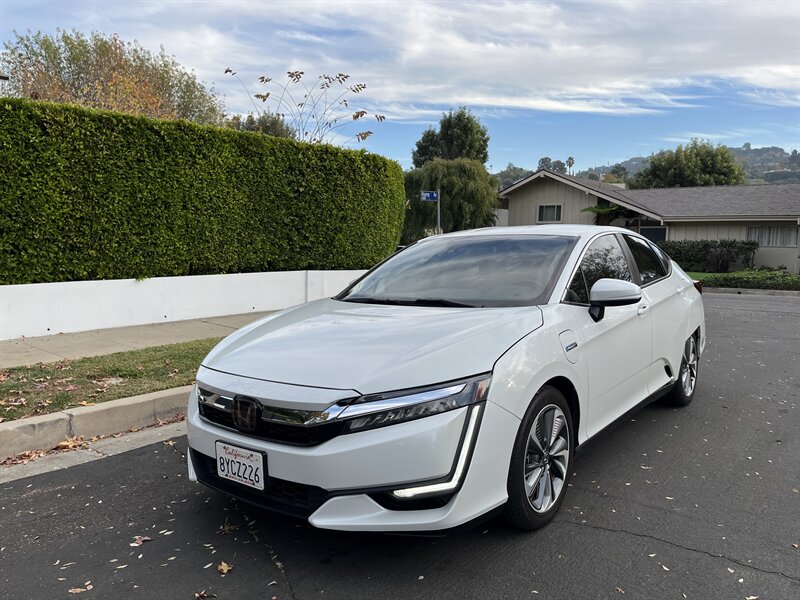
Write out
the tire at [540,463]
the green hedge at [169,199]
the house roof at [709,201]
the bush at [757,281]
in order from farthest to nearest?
the house roof at [709,201]
the bush at [757,281]
the green hedge at [169,199]
the tire at [540,463]

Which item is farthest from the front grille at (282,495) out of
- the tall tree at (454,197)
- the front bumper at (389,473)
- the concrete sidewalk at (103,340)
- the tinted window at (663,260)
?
the tall tree at (454,197)

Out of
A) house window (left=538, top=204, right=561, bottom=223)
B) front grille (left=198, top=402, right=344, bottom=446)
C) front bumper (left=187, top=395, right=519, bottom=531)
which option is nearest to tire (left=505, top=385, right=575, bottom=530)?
front bumper (left=187, top=395, right=519, bottom=531)

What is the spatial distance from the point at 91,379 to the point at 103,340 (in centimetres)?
231

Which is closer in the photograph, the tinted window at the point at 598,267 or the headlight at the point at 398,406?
the headlight at the point at 398,406

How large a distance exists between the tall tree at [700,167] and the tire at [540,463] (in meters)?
47.9

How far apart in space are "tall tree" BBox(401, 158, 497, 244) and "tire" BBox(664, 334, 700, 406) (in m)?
27.3

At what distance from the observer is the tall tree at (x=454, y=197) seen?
33.1 meters

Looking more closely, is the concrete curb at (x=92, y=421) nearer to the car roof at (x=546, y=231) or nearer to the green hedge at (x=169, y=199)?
the car roof at (x=546, y=231)

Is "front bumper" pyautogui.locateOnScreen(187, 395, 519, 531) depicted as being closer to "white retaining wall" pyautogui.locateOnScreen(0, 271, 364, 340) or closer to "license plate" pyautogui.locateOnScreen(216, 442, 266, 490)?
"license plate" pyautogui.locateOnScreen(216, 442, 266, 490)

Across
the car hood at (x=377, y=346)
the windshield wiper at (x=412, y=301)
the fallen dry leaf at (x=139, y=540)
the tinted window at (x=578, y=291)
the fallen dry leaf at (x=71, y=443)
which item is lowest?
the fallen dry leaf at (x=71, y=443)

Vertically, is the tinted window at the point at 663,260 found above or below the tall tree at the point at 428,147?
below

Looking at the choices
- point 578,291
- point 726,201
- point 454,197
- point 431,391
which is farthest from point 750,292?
point 431,391

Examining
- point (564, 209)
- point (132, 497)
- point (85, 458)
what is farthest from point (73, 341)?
point (564, 209)

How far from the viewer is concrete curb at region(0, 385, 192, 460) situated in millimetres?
4395
